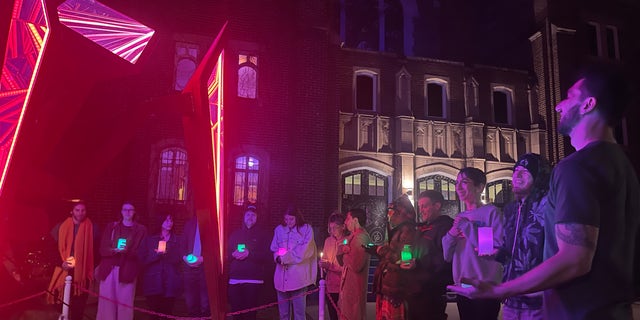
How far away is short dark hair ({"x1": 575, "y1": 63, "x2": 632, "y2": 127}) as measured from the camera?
2.09 metres

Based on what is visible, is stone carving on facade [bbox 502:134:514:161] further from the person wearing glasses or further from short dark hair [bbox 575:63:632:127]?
short dark hair [bbox 575:63:632:127]

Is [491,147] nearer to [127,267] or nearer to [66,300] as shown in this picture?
[127,267]

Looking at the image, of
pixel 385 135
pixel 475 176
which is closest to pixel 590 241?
pixel 475 176

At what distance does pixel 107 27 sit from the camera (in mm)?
3215

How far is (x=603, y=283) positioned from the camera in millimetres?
1896

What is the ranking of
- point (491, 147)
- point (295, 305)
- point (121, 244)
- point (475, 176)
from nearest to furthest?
point (475, 176) → point (121, 244) → point (295, 305) → point (491, 147)

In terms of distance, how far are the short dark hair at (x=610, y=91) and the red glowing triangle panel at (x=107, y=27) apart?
273 centimetres

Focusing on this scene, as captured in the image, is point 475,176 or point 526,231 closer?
point 526,231

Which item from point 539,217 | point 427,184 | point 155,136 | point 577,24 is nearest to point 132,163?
point 155,136

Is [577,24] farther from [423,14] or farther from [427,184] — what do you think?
[427,184]

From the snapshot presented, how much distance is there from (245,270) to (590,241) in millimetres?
6415

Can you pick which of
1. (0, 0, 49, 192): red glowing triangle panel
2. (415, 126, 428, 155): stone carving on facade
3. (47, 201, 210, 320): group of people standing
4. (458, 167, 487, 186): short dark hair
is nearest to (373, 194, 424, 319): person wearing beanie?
(458, 167, 487, 186): short dark hair

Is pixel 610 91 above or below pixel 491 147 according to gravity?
below

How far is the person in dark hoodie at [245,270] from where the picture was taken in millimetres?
7691
